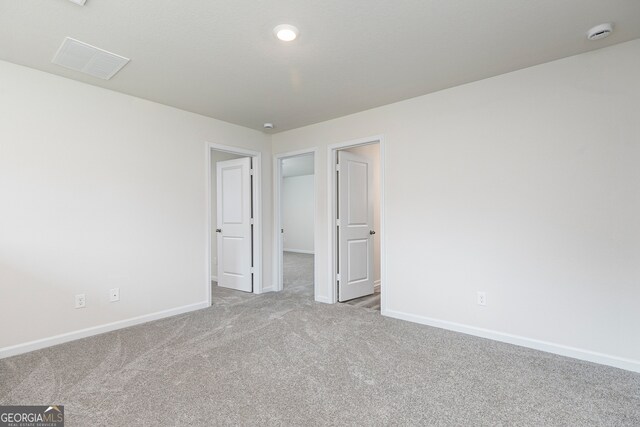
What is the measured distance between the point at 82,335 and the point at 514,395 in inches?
141

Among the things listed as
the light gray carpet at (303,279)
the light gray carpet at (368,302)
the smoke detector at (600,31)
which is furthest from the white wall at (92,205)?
the smoke detector at (600,31)

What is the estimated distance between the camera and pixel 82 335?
2.96 meters

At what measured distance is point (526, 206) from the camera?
9.08 ft

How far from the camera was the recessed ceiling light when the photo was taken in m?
2.12

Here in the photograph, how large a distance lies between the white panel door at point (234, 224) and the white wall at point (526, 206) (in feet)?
6.89

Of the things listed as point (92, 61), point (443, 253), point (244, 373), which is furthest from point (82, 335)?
point (443, 253)

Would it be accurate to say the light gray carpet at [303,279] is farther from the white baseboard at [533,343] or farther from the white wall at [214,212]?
the white wall at [214,212]

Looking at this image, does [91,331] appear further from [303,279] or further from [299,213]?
[299,213]

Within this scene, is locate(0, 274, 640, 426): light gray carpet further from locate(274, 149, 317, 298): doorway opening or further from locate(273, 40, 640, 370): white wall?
locate(274, 149, 317, 298): doorway opening

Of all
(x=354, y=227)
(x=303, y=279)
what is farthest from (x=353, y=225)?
(x=303, y=279)

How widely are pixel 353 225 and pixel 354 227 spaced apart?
3cm

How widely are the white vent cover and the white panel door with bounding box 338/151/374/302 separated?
2566 mm

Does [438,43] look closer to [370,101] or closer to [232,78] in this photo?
[370,101]

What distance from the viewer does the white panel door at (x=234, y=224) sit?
15.3ft
